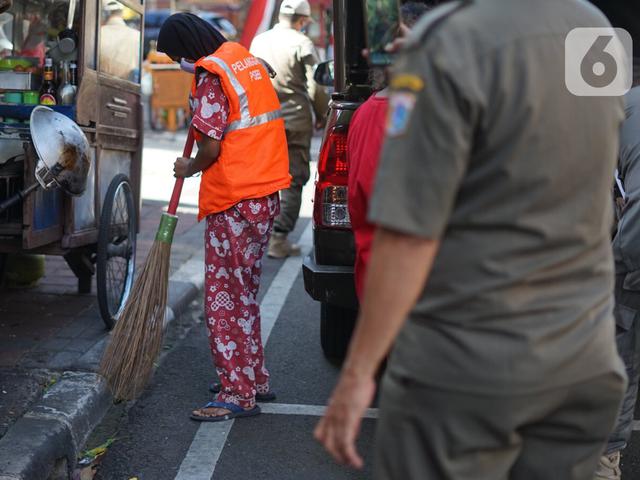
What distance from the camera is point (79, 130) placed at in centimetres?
469

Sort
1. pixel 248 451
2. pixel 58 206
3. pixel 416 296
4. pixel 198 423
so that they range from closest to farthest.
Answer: pixel 416 296 → pixel 248 451 → pixel 198 423 → pixel 58 206

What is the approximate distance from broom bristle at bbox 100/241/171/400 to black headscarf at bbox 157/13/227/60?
876mm

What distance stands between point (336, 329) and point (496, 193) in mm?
3446

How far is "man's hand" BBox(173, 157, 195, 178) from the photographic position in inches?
167

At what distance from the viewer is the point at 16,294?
239 inches

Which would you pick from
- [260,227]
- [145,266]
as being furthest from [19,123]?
[260,227]

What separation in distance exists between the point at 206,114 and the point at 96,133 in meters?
1.39

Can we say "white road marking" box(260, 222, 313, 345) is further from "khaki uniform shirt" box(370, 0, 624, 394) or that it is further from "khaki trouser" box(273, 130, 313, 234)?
"khaki uniform shirt" box(370, 0, 624, 394)

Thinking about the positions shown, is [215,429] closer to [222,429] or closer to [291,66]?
[222,429]

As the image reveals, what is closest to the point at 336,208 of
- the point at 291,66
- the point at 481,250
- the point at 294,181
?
the point at 481,250

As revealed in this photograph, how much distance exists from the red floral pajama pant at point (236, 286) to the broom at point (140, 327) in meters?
0.24

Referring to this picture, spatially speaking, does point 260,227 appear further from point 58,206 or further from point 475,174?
point 475,174

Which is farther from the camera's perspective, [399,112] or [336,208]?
[336,208]

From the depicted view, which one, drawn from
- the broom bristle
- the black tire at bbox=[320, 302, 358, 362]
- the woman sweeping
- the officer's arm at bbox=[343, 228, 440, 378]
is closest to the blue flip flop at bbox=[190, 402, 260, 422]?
the woman sweeping
